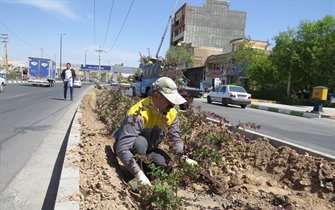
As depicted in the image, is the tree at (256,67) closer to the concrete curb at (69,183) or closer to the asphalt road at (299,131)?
the asphalt road at (299,131)

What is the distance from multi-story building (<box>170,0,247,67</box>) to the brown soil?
69089 mm

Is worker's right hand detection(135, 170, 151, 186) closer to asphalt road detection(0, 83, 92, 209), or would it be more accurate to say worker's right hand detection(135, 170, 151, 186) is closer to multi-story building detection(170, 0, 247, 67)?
asphalt road detection(0, 83, 92, 209)

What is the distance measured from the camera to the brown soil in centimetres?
229

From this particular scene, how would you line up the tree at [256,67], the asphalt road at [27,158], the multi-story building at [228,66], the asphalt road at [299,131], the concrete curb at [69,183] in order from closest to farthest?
the concrete curb at [69,183] < the asphalt road at [27,158] < the asphalt road at [299,131] < the tree at [256,67] < the multi-story building at [228,66]

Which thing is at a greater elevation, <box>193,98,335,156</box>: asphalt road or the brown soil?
the brown soil

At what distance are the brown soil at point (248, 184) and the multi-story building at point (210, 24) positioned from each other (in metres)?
69.1

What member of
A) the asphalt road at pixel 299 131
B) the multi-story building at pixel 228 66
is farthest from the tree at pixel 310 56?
the asphalt road at pixel 299 131

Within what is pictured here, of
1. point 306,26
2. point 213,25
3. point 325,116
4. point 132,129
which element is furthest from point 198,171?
point 213,25

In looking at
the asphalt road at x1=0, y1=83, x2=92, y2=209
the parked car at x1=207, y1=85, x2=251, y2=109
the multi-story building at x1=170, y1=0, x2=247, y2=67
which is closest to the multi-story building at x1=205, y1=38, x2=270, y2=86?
the multi-story building at x1=170, y1=0, x2=247, y2=67

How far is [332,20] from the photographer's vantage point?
94.2ft

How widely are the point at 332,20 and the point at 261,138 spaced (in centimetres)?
2990

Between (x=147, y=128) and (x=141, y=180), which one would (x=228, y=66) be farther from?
(x=141, y=180)

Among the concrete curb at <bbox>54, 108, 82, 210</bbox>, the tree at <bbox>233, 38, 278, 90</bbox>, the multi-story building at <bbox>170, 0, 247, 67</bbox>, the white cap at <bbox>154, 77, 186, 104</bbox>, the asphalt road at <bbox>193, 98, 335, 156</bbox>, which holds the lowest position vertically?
the asphalt road at <bbox>193, 98, 335, 156</bbox>

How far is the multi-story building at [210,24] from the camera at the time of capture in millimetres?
72250
